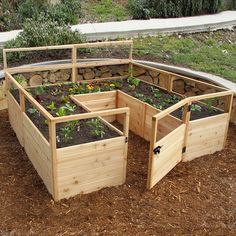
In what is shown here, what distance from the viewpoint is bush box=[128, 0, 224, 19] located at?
9.50m

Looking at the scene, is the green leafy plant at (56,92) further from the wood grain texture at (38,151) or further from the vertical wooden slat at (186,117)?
the vertical wooden slat at (186,117)

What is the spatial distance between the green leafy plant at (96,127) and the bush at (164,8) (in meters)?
5.88

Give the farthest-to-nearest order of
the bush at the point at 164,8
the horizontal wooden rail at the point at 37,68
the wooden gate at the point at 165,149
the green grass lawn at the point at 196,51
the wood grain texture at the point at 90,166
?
the bush at the point at 164,8 → the green grass lawn at the point at 196,51 → the horizontal wooden rail at the point at 37,68 → the wooden gate at the point at 165,149 → the wood grain texture at the point at 90,166

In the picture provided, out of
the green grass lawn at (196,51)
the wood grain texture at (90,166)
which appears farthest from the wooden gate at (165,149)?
the green grass lawn at (196,51)

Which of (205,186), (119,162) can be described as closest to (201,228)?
(205,186)

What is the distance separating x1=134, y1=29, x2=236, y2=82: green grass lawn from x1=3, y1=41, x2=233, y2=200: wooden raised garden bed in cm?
93

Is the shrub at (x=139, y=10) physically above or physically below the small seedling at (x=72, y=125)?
above

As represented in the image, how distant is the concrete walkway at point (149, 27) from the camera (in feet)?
25.0

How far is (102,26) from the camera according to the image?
328 inches

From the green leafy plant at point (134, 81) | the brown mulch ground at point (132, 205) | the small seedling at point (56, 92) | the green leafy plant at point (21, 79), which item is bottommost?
the brown mulch ground at point (132, 205)

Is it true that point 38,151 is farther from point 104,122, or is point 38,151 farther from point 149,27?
point 149,27

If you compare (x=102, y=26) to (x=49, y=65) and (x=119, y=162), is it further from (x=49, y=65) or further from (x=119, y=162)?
(x=119, y=162)

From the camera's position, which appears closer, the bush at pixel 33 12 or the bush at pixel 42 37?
the bush at pixel 42 37

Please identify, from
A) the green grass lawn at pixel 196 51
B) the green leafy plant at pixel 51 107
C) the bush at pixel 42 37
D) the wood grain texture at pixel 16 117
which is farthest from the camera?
the green grass lawn at pixel 196 51
